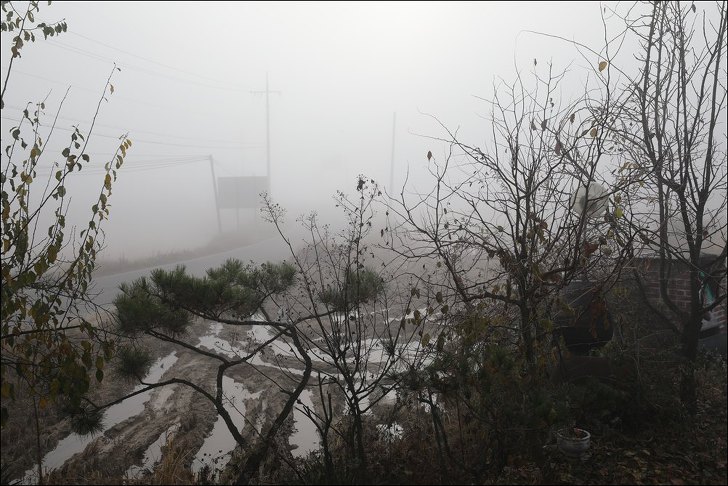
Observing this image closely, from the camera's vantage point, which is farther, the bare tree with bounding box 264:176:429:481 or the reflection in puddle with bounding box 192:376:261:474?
the reflection in puddle with bounding box 192:376:261:474

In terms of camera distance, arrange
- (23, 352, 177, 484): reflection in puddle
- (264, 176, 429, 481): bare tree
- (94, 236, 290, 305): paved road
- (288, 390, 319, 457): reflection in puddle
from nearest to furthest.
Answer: (264, 176, 429, 481): bare tree, (23, 352, 177, 484): reflection in puddle, (288, 390, 319, 457): reflection in puddle, (94, 236, 290, 305): paved road

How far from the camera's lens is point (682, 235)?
14.1 feet

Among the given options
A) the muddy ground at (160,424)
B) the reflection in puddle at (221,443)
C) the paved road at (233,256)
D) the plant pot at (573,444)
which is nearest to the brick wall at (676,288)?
the plant pot at (573,444)


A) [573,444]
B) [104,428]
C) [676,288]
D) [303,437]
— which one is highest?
[676,288]

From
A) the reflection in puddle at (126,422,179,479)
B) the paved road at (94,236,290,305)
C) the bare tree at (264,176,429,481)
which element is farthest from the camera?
the paved road at (94,236,290,305)

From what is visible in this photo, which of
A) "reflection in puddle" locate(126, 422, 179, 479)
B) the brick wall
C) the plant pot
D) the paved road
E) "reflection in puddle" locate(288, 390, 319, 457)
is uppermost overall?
the brick wall

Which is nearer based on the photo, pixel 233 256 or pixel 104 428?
pixel 104 428

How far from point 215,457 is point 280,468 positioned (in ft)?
5.88

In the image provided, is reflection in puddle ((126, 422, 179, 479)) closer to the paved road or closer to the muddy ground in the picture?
the muddy ground

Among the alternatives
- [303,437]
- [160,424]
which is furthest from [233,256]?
[303,437]

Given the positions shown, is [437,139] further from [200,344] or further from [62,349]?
[200,344]

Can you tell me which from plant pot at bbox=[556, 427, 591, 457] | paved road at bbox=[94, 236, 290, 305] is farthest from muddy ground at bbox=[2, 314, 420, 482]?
paved road at bbox=[94, 236, 290, 305]

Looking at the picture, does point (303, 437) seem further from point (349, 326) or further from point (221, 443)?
point (349, 326)

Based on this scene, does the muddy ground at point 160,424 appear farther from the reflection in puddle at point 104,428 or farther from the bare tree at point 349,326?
the bare tree at point 349,326
